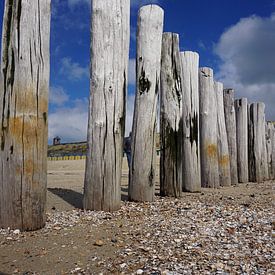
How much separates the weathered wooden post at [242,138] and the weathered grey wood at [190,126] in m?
2.54

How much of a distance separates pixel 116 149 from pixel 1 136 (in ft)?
4.63

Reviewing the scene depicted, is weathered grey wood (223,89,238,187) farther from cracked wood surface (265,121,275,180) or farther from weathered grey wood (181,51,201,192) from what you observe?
cracked wood surface (265,121,275,180)

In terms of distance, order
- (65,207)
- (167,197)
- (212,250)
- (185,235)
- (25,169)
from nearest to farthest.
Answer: (212,250)
(185,235)
(25,169)
(65,207)
(167,197)

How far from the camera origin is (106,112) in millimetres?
4176

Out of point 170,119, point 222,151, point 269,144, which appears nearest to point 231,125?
point 222,151

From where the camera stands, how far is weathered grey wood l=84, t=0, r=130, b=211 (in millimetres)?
4172

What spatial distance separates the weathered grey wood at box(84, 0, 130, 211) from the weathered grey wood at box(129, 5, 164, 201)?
0.64 meters

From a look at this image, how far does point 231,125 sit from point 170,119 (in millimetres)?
3089

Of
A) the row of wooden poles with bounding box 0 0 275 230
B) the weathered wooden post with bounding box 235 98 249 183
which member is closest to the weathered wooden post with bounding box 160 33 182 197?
the row of wooden poles with bounding box 0 0 275 230

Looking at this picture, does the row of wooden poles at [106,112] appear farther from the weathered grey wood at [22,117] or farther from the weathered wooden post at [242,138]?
the weathered wooden post at [242,138]

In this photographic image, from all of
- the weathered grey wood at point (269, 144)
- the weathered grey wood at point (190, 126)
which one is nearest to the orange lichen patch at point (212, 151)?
the weathered grey wood at point (190, 126)

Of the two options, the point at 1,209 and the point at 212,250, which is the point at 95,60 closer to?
the point at 1,209

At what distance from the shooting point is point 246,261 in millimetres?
2521

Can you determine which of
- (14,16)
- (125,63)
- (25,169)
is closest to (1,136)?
(25,169)
